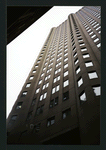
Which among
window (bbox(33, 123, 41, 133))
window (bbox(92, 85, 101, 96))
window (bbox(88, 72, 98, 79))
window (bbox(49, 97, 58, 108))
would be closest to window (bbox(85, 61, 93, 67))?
window (bbox(88, 72, 98, 79))

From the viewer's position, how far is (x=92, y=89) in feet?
62.9

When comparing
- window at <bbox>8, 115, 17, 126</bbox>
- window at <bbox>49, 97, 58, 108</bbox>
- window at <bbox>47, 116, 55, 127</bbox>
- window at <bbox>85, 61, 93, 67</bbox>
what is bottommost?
window at <bbox>8, 115, 17, 126</bbox>

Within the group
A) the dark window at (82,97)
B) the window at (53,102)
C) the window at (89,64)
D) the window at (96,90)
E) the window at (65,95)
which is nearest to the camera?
the window at (96,90)

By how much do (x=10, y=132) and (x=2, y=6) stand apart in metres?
22.3

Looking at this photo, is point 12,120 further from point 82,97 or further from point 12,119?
point 82,97

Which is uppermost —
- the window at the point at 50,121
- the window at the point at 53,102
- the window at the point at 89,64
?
the window at the point at 89,64

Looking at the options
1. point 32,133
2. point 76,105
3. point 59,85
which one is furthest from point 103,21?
point 59,85

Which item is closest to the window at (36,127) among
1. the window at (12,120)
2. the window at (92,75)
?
the window at (12,120)

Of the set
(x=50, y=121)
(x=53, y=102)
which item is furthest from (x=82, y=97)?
(x=53, y=102)

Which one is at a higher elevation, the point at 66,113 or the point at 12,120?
the point at 66,113

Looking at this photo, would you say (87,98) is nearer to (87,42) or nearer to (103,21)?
(103,21)

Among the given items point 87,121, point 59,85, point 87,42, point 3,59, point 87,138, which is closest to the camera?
point 3,59

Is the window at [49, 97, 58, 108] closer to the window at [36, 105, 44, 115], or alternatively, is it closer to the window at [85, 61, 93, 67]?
the window at [36, 105, 44, 115]

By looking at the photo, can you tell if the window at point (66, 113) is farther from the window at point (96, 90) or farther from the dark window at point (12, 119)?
the dark window at point (12, 119)
